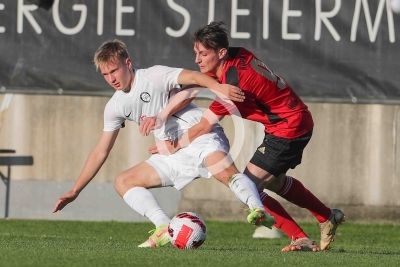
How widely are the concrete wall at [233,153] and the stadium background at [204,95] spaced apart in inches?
0.5

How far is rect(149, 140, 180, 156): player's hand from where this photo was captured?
7.71 meters

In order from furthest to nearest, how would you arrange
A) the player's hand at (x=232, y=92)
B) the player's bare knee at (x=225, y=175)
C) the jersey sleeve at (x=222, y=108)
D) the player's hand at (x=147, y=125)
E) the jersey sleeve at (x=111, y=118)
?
the jersey sleeve at (x=111, y=118) → the jersey sleeve at (x=222, y=108) → the player's bare knee at (x=225, y=175) → the player's hand at (x=147, y=125) → the player's hand at (x=232, y=92)

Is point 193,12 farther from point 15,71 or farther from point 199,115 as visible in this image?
point 199,115

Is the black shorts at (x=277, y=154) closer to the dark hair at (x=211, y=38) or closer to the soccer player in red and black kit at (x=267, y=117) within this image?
the soccer player in red and black kit at (x=267, y=117)

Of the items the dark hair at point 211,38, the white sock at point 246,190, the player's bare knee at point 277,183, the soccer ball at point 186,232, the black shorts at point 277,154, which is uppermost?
the dark hair at point 211,38

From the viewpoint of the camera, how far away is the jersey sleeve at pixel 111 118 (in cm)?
769

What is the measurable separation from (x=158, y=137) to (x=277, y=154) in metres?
0.98

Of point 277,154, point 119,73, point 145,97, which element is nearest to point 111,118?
point 145,97

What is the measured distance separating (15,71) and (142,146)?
182cm

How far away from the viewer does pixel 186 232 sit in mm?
7105

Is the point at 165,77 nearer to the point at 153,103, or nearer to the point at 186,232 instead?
the point at 153,103

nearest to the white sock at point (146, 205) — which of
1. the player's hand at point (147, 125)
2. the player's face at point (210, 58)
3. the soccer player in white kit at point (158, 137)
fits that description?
the soccer player in white kit at point (158, 137)

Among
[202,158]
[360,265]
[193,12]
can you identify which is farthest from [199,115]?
[193,12]

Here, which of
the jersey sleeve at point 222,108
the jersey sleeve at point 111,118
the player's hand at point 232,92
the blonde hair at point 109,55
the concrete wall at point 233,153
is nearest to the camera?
the player's hand at point 232,92
